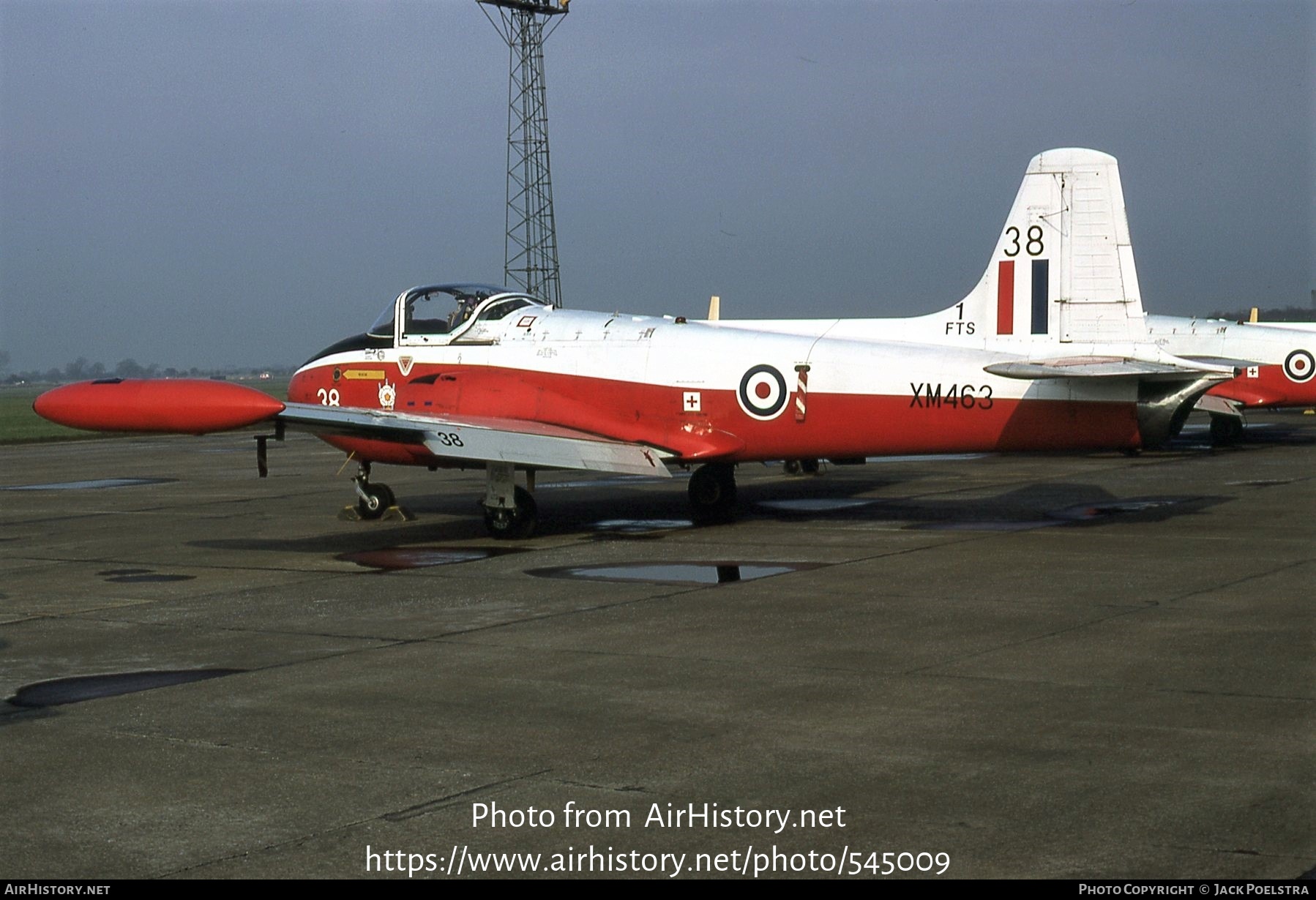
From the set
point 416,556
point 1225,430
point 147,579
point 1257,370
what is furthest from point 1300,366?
point 147,579

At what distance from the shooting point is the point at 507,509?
16.3 meters

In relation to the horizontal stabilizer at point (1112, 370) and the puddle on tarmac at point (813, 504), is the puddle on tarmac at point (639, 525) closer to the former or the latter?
the puddle on tarmac at point (813, 504)

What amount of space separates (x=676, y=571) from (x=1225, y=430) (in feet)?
70.2

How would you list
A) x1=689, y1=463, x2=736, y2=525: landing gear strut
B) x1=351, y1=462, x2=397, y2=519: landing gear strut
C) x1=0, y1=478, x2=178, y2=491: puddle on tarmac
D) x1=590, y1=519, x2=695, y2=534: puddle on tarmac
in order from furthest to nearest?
x1=0, y1=478, x2=178, y2=491: puddle on tarmac, x1=351, y1=462, x2=397, y2=519: landing gear strut, x1=689, y1=463, x2=736, y2=525: landing gear strut, x1=590, y1=519, x2=695, y2=534: puddle on tarmac

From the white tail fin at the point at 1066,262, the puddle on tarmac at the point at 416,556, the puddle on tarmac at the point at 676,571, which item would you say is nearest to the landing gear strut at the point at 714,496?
the puddle on tarmac at the point at 416,556

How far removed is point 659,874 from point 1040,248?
12022mm

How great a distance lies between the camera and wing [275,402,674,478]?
15250mm

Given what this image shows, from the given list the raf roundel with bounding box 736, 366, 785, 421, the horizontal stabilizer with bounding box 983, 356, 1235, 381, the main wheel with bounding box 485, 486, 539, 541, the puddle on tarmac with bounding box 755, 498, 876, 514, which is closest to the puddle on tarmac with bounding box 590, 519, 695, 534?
the main wheel with bounding box 485, 486, 539, 541

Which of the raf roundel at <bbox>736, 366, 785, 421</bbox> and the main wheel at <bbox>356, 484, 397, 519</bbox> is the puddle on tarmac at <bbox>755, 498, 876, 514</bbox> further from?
the main wheel at <bbox>356, 484, 397, 519</bbox>

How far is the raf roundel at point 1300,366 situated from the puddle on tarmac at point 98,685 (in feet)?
89.5

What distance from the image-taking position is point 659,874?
5.43 m

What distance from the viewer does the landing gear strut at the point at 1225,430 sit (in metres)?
30.8

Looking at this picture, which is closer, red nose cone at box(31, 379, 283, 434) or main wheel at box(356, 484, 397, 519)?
red nose cone at box(31, 379, 283, 434)

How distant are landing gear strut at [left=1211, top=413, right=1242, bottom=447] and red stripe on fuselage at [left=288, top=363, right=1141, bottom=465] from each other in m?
17.5
